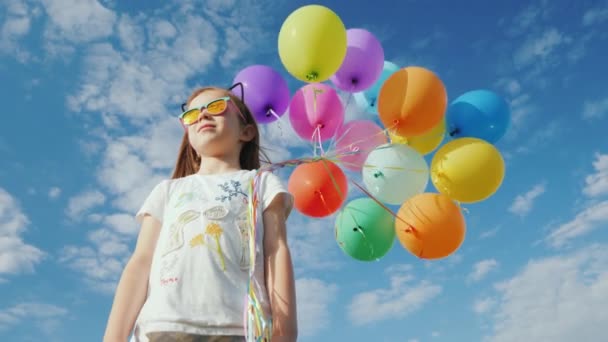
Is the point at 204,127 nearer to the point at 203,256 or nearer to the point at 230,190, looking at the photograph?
the point at 230,190

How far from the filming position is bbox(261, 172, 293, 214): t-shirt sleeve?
185cm

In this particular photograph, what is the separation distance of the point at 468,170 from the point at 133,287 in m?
2.72

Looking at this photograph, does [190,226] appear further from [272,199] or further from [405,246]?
[405,246]

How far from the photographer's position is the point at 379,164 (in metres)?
3.97

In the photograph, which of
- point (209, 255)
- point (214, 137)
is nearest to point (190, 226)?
point (209, 255)

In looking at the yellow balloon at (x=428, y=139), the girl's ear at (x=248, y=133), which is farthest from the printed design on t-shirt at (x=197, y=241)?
the yellow balloon at (x=428, y=139)

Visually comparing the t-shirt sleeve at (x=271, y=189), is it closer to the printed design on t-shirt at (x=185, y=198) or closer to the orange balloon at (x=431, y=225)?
the printed design on t-shirt at (x=185, y=198)

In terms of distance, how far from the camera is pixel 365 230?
414 cm

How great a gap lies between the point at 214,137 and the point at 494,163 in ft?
8.19

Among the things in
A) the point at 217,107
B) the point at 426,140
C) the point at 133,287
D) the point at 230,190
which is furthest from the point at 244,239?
the point at 426,140

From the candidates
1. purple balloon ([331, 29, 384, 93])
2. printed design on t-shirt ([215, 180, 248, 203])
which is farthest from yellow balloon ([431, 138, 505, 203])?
printed design on t-shirt ([215, 180, 248, 203])

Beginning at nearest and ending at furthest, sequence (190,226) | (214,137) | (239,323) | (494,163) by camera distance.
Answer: (239,323) < (190,226) < (214,137) < (494,163)

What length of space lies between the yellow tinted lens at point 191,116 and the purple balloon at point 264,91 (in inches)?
74.1

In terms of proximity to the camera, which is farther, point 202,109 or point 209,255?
point 202,109
